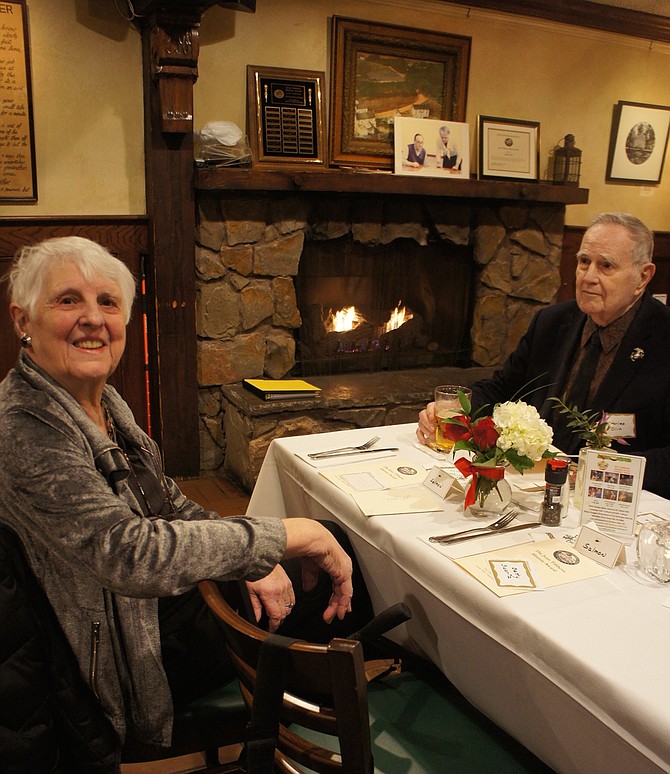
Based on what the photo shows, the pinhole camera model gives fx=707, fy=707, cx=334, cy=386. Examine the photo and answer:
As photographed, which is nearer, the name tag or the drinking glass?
the drinking glass

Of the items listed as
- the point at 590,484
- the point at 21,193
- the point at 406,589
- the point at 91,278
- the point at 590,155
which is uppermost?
the point at 590,155

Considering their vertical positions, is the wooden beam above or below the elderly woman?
above

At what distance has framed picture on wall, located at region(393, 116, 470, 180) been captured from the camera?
367 cm

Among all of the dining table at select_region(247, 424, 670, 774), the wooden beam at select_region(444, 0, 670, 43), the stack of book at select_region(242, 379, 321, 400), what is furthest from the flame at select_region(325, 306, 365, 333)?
the dining table at select_region(247, 424, 670, 774)

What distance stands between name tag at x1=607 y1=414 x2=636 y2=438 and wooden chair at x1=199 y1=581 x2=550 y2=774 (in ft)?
2.82

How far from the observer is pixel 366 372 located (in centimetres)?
402

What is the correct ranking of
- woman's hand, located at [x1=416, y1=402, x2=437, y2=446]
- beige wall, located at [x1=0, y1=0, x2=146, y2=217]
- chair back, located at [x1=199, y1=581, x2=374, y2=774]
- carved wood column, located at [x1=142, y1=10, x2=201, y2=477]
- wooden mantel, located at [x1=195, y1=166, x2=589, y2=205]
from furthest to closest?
wooden mantel, located at [x1=195, y1=166, x2=589, y2=205], beige wall, located at [x1=0, y1=0, x2=146, y2=217], carved wood column, located at [x1=142, y1=10, x2=201, y2=477], woman's hand, located at [x1=416, y1=402, x2=437, y2=446], chair back, located at [x1=199, y1=581, x2=374, y2=774]

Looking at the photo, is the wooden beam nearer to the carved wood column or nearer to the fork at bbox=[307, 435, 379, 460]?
the carved wood column

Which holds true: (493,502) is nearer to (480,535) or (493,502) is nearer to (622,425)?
(480,535)

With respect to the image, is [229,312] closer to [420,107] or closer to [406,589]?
[420,107]

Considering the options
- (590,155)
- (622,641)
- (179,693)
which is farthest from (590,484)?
(590,155)

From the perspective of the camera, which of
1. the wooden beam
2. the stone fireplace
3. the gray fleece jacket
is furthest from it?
the wooden beam

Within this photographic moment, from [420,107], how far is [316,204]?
0.80m

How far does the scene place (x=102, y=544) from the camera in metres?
1.10
